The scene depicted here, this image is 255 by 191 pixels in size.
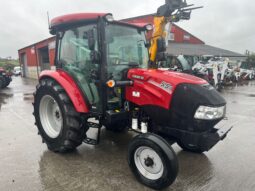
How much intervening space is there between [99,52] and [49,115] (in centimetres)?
177

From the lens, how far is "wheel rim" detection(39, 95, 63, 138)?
411cm

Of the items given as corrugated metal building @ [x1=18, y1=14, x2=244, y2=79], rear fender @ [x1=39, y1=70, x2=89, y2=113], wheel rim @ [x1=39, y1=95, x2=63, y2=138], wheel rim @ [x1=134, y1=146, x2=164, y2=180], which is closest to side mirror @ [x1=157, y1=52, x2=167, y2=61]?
rear fender @ [x1=39, y1=70, x2=89, y2=113]

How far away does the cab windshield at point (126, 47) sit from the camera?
3330mm

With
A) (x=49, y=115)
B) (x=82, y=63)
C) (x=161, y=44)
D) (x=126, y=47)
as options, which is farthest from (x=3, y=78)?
(x=161, y=44)

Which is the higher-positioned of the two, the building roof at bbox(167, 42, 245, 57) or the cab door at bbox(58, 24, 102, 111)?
the building roof at bbox(167, 42, 245, 57)

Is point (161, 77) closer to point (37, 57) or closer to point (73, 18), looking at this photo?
point (73, 18)

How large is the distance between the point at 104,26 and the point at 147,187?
2.22 m

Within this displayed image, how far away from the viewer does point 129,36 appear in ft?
11.9

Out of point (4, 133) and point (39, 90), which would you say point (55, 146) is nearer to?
point (39, 90)

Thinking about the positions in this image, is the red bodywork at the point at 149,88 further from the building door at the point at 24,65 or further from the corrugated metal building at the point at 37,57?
the building door at the point at 24,65

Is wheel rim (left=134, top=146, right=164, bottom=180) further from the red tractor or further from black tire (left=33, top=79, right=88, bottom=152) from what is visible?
black tire (left=33, top=79, right=88, bottom=152)

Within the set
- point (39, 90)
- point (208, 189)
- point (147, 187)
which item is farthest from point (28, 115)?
point (208, 189)

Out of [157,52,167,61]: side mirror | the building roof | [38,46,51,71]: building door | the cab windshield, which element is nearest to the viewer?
the cab windshield

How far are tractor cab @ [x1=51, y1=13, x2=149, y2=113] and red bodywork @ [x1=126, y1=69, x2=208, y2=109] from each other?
233 mm
